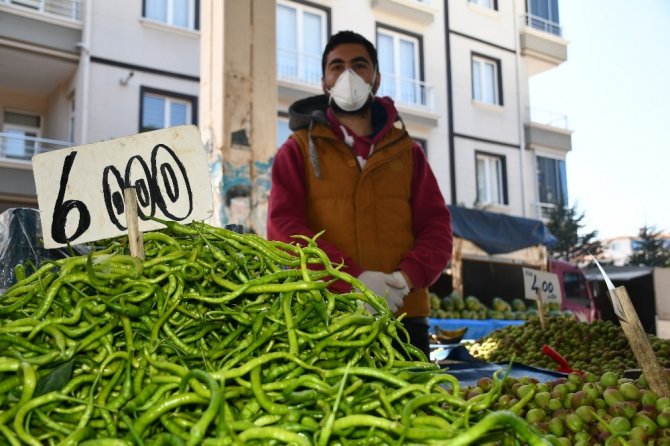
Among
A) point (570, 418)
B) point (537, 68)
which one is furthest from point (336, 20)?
point (570, 418)

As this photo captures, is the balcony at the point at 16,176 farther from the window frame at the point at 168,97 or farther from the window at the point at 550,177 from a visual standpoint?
the window at the point at 550,177

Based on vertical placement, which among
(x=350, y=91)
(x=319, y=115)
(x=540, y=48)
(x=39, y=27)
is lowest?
(x=319, y=115)

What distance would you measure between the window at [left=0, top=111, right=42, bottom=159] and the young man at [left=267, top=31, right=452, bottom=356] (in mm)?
10143

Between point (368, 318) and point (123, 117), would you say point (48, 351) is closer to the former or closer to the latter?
point (368, 318)

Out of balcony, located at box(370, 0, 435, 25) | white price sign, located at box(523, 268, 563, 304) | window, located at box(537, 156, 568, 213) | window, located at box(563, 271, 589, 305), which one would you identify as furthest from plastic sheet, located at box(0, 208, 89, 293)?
window, located at box(537, 156, 568, 213)

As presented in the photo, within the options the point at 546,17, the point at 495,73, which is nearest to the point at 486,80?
the point at 495,73

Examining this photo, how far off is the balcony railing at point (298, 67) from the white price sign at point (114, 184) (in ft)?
37.8

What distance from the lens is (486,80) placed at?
52.6 feet

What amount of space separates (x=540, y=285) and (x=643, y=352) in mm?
1860

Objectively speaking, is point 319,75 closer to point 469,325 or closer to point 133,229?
point 469,325

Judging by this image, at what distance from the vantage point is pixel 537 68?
17125mm

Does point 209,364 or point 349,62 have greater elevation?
point 349,62

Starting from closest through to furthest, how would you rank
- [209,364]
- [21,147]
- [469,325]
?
[209,364] < [469,325] < [21,147]

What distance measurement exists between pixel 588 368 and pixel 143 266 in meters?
2.55
